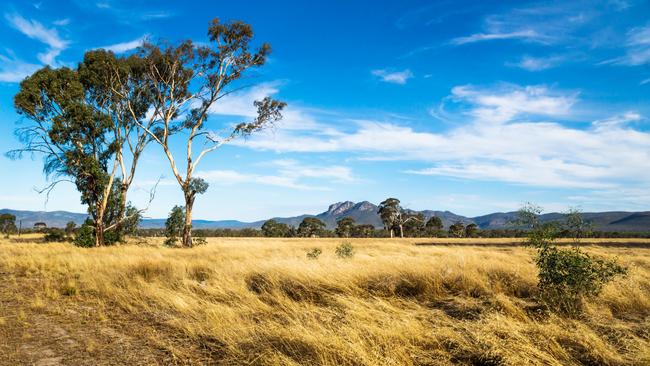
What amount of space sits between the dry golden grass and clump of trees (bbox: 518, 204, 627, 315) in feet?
0.67

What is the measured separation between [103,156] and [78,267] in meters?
14.8

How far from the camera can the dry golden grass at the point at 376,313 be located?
155 inches

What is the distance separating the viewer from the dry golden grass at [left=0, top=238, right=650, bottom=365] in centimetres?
393

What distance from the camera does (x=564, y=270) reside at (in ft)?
20.5

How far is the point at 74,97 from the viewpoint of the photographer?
22750mm

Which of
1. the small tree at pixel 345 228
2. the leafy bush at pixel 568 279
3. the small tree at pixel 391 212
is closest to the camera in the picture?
the leafy bush at pixel 568 279

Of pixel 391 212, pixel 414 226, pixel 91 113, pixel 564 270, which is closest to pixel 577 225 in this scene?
pixel 564 270

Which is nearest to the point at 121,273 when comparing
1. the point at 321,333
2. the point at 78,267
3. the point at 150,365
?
the point at 78,267

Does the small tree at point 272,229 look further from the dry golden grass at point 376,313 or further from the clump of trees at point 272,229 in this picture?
the dry golden grass at point 376,313

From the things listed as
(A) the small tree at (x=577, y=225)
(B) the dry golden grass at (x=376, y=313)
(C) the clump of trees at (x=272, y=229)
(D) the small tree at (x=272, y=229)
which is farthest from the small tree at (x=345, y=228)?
(A) the small tree at (x=577, y=225)

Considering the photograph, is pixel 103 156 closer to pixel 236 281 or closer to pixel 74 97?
pixel 74 97

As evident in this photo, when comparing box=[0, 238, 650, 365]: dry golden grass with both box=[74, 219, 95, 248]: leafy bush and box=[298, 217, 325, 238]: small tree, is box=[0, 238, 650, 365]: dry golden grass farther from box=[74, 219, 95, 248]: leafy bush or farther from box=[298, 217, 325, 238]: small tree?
box=[298, 217, 325, 238]: small tree

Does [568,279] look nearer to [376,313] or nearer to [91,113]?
[376,313]

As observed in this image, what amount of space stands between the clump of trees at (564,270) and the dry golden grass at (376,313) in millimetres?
205
